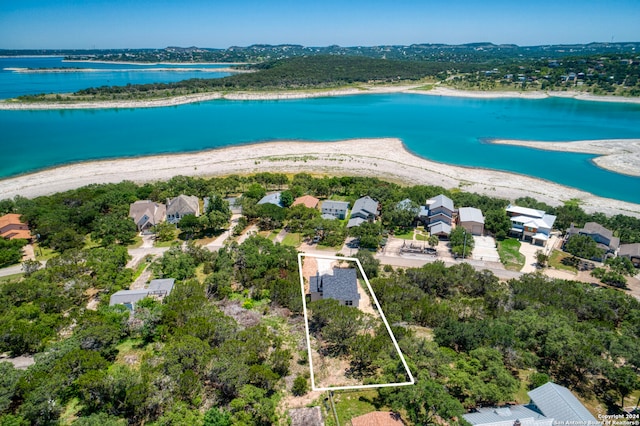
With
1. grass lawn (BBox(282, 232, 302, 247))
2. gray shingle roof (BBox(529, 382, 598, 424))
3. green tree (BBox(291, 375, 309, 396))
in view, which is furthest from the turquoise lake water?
green tree (BBox(291, 375, 309, 396))

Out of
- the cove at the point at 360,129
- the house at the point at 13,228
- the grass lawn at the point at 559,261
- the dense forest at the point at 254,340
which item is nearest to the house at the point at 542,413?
the dense forest at the point at 254,340

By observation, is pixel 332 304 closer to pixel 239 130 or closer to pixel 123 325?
pixel 123 325

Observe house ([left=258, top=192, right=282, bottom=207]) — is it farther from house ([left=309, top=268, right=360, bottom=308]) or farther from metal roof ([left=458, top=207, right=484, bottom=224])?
house ([left=309, top=268, right=360, bottom=308])

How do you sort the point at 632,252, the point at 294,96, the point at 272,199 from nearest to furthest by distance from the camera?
1. the point at 632,252
2. the point at 272,199
3. the point at 294,96

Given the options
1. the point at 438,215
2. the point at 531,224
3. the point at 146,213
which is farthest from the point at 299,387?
the point at 531,224

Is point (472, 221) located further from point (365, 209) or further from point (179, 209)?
point (179, 209)

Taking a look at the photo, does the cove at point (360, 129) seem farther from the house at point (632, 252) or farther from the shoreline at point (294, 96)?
the house at point (632, 252)
